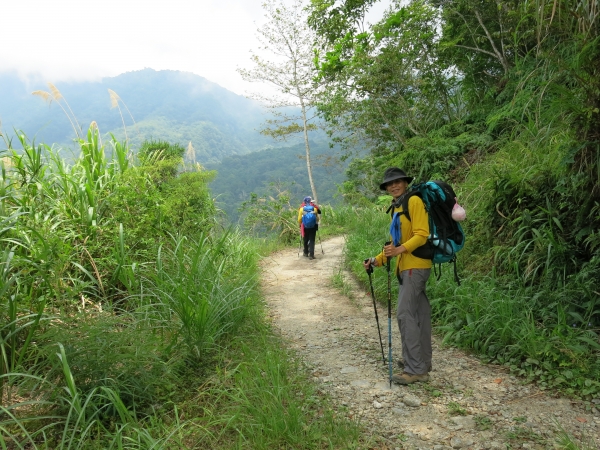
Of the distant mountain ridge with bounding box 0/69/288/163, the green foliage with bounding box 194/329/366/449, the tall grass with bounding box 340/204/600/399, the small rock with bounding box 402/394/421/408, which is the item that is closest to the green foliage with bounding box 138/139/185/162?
the green foliage with bounding box 194/329/366/449

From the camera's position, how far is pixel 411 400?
3.04 meters

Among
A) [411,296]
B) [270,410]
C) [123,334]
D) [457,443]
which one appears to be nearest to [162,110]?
[123,334]

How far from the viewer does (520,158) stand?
19.6 ft

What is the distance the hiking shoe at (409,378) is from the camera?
10.9ft

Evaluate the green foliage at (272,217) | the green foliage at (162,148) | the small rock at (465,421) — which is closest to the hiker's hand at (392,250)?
the small rock at (465,421)

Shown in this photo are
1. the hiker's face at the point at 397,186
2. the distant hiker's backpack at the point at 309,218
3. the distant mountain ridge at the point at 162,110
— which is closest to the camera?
the hiker's face at the point at 397,186

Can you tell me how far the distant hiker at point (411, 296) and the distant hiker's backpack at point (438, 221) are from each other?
0.05 meters

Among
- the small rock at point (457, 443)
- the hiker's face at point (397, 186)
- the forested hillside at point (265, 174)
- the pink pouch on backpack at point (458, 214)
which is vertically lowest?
the small rock at point (457, 443)

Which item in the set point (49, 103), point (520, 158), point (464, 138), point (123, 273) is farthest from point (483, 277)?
point (49, 103)

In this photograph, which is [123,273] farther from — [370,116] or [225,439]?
[370,116]

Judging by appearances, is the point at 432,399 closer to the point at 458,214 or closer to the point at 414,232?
the point at 414,232

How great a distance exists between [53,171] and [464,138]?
811cm

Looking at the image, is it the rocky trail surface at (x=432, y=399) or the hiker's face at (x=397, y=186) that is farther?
the hiker's face at (x=397, y=186)

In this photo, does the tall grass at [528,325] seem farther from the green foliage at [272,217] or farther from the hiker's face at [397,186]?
the green foliage at [272,217]
